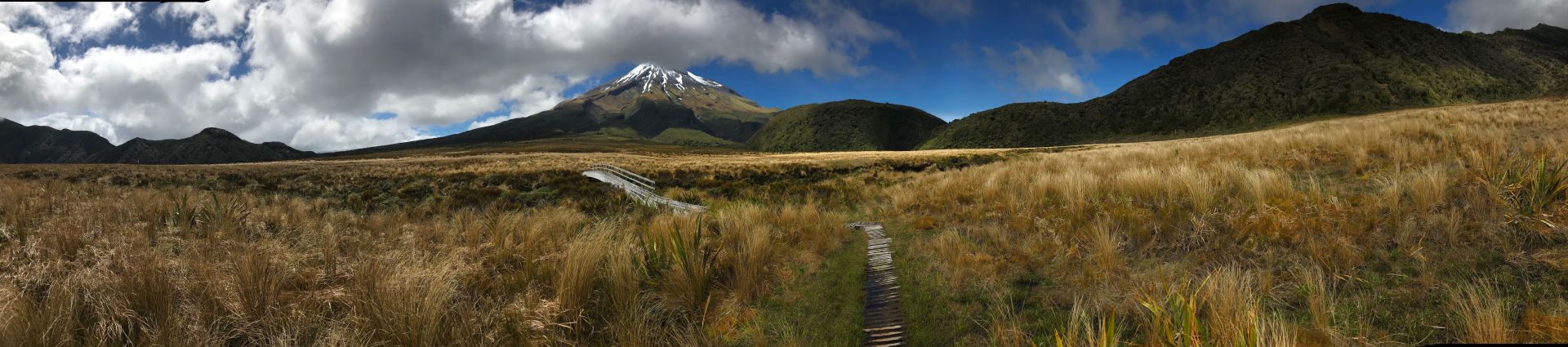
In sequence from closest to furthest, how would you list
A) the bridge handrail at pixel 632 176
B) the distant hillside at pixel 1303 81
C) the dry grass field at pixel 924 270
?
the dry grass field at pixel 924 270 → the bridge handrail at pixel 632 176 → the distant hillside at pixel 1303 81

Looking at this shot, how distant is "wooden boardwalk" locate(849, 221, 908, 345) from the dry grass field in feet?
0.43

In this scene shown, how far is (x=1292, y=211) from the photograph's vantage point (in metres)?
4.62

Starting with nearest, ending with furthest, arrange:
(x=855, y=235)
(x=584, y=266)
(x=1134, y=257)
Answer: (x=584, y=266)
(x=1134, y=257)
(x=855, y=235)

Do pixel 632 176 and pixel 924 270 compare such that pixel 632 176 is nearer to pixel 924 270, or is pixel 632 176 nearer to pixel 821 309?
pixel 924 270

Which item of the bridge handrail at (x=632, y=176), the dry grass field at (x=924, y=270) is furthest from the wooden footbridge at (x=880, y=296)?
the bridge handrail at (x=632, y=176)

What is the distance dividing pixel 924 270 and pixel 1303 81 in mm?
144545

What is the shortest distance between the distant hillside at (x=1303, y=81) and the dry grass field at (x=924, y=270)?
402 feet

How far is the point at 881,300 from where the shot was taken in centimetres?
428

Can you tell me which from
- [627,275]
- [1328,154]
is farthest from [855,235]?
[1328,154]

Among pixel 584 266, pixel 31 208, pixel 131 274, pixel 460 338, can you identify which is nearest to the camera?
pixel 460 338

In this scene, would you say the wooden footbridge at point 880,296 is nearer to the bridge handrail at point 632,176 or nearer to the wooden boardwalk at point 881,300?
the wooden boardwalk at point 881,300

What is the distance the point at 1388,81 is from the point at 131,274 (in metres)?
155

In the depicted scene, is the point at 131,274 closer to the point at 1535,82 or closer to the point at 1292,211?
the point at 1292,211

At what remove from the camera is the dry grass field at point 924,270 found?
2.73 m
